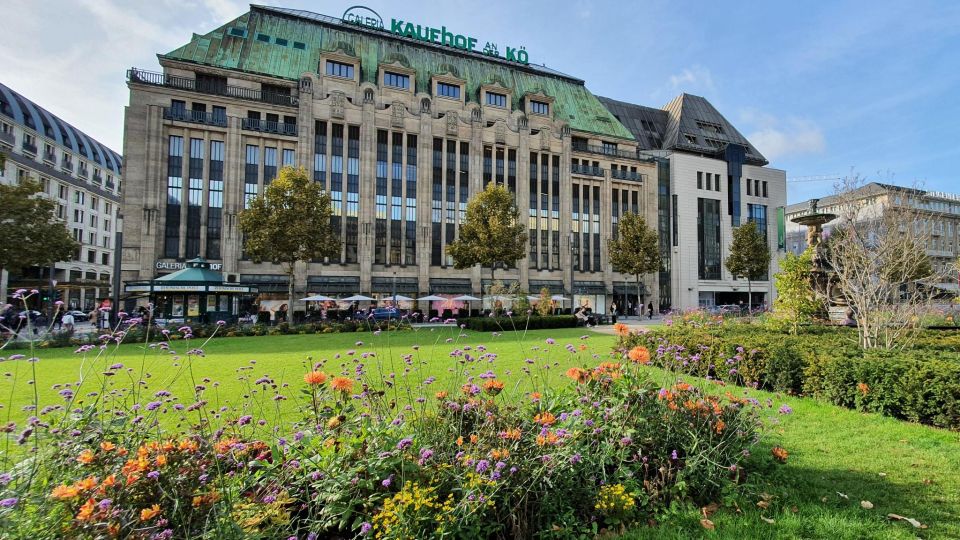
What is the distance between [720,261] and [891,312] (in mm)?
51293

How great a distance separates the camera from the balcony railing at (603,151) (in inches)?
2020

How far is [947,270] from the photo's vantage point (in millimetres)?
12992

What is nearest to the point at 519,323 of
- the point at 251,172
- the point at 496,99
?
the point at 251,172

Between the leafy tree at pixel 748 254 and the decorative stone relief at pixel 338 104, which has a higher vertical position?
the decorative stone relief at pixel 338 104

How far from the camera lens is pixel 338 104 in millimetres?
40594

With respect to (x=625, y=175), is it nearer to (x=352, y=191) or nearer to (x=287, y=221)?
(x=352, y=191)

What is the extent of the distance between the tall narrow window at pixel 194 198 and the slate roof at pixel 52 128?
892 inches

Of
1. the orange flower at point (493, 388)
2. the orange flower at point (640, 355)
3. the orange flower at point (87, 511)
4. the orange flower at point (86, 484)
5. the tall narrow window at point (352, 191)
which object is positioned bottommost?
the orange flower at point (87, 511)

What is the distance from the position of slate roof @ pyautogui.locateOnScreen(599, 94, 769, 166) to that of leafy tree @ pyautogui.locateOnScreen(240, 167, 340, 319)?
157 ft

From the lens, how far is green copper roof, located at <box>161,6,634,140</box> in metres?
40.2

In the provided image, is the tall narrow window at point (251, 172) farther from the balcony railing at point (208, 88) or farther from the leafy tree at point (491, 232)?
the leafy tree at point (491, 232)

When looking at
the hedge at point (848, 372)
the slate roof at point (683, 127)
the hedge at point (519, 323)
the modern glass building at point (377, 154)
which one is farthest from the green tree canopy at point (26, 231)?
the slate roof at point (683, 127)

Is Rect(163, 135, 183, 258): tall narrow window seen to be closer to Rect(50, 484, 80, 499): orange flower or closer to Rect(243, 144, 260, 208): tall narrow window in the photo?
Rect(243, 144, 260, 208): tall narrow window

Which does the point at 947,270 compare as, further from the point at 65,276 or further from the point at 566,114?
the point at 65,276
